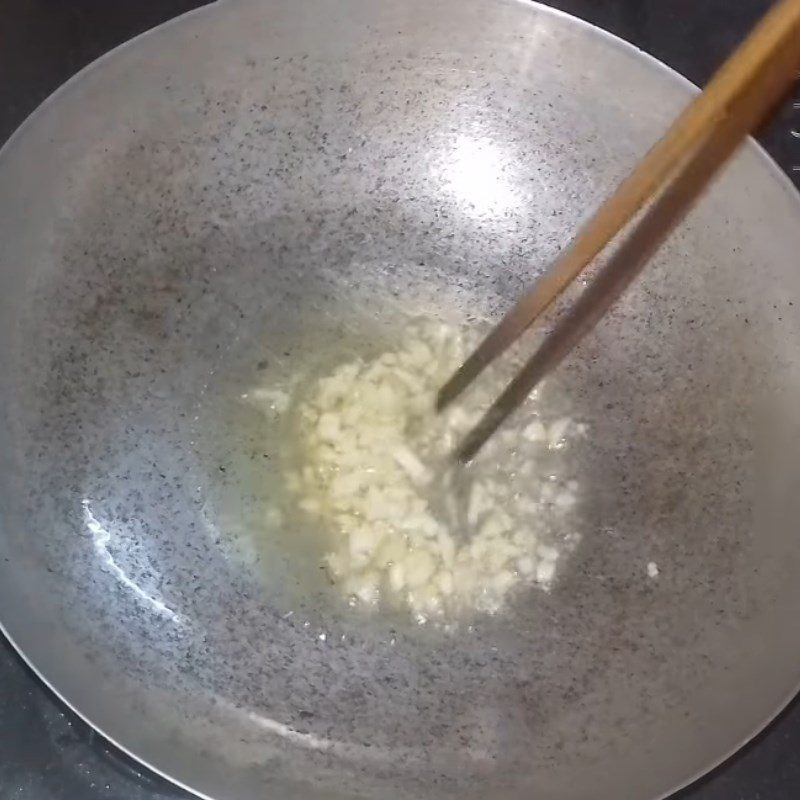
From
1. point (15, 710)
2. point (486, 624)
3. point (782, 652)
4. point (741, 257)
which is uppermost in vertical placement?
point (741, 257)

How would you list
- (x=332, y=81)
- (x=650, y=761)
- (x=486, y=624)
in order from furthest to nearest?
(x=332, y=81) < (x=486, y=624) < (x=650, y=761)

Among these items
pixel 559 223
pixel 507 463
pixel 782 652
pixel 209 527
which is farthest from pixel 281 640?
pixel 559 223

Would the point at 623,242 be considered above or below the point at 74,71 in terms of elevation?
above

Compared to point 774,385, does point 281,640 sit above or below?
below

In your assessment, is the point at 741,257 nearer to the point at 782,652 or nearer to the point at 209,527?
the point at 782,652
